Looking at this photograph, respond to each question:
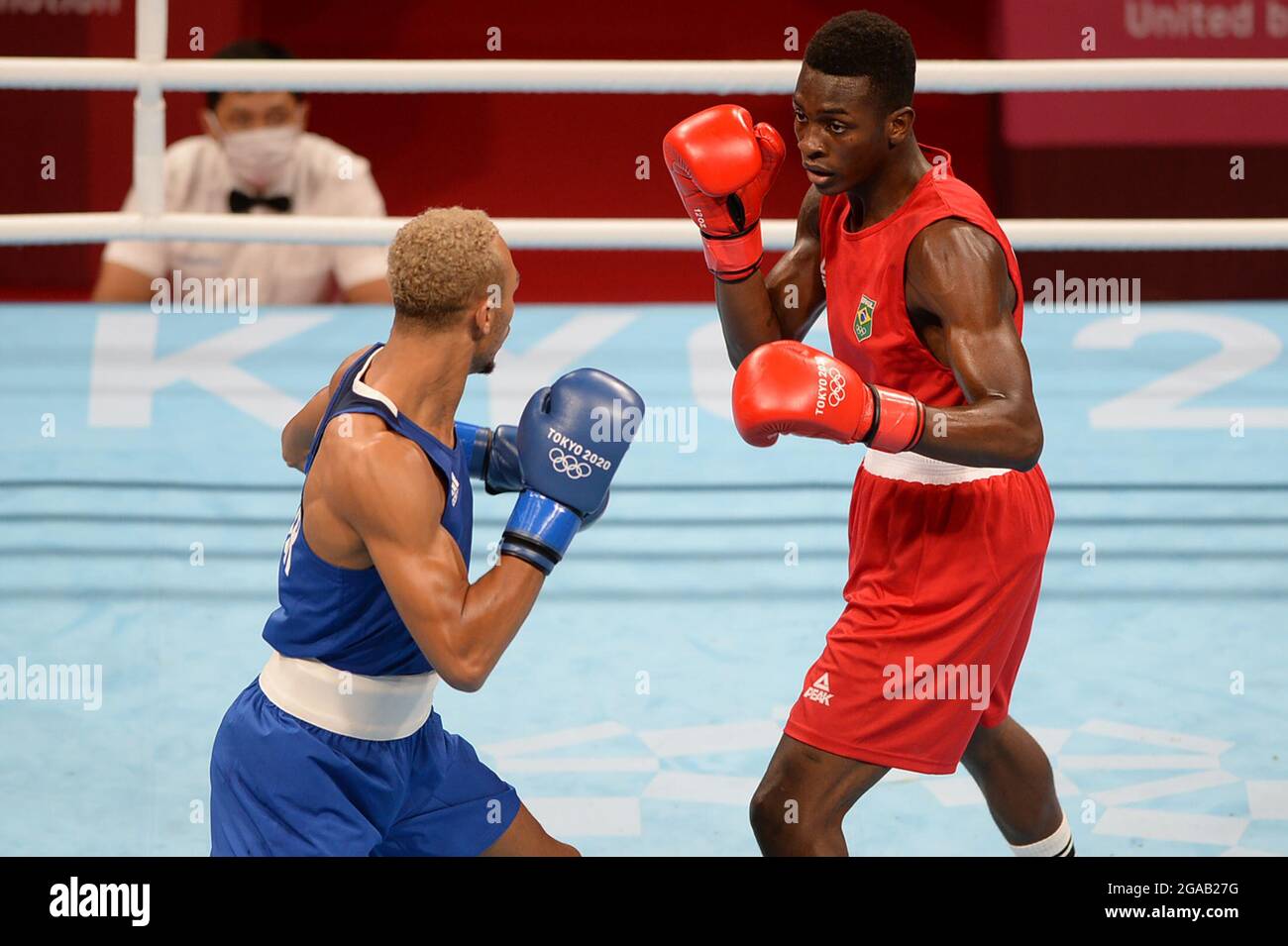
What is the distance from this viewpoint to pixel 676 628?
144 inches

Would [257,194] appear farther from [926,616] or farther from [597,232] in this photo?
[926,616]

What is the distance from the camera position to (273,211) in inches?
199

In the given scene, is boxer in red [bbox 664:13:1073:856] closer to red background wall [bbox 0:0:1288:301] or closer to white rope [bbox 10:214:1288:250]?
white rope [bbox 10:214:1288:250]

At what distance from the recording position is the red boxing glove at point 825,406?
2.21 metres

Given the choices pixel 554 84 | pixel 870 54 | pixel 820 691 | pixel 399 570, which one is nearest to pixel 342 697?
pixel 399 570

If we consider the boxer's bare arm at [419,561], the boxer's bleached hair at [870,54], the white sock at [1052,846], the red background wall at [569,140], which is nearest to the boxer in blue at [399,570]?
the boxer's bare arm at [419,561]

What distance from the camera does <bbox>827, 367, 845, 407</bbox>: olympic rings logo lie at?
222cm

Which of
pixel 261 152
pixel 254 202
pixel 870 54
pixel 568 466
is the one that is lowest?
pixel 568 466

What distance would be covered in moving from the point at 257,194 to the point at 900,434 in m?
3.35

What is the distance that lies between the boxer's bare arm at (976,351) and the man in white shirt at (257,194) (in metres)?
3.08

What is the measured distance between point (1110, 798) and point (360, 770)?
1.50 meters

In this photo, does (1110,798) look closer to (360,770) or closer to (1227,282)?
(360,770)

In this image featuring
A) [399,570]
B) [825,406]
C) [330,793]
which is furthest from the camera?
[825,406]

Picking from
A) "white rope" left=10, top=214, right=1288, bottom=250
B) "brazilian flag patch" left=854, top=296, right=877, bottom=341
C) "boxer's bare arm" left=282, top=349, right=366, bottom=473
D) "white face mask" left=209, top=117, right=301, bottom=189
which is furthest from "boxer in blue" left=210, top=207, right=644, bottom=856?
"white face mask" left=209, top=117, right=301, bottom=189
